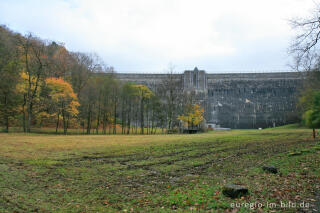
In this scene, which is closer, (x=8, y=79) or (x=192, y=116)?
(x=8, y=79)

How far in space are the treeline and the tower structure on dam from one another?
21.6 meters

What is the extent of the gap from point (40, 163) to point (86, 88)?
28168 millimetres

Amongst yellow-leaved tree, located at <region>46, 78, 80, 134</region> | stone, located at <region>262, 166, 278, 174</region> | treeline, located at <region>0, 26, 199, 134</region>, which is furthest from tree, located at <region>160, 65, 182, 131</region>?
stone, located at <region>262, 166, 278, 174</region>

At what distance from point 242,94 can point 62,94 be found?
171 ft

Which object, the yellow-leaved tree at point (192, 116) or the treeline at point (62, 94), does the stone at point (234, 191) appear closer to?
the treeline at point (62, 94)

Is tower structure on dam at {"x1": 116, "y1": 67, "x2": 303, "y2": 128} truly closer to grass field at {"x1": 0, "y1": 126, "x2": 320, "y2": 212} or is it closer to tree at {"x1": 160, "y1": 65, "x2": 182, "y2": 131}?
tree at {"x1": 160, "y1": 65, "x2": 182, "y2": 131}

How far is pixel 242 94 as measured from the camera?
70.0 metres

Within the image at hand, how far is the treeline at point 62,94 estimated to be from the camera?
34469 mm

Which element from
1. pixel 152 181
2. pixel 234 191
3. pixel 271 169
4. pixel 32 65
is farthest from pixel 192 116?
pixel 234 191

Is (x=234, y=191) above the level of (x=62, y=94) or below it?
below

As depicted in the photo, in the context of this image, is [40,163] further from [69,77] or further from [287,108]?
[287,108]

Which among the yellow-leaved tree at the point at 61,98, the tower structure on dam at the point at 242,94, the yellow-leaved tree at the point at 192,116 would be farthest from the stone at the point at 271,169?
the tower structure on dam at the point at 242,94

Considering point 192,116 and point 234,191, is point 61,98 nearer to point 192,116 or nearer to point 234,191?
point 192,116

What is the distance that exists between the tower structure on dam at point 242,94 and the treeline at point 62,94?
21572 mm
